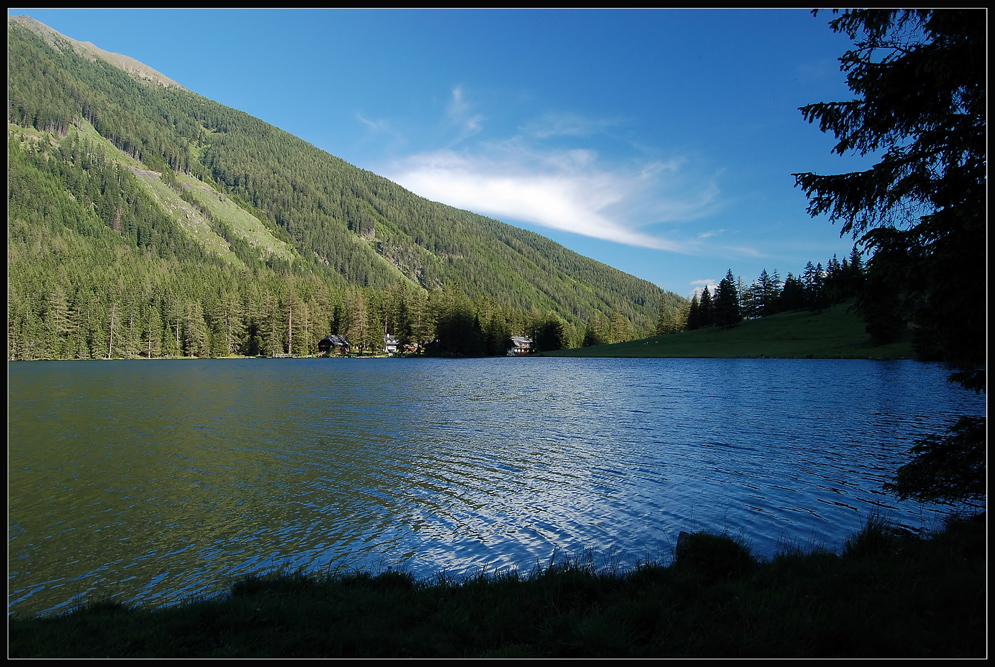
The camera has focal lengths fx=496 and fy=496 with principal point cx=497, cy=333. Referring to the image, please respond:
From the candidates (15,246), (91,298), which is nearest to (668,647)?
(91,298)

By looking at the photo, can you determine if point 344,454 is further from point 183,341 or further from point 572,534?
point 183,341

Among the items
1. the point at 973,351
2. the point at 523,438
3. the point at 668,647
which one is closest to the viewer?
the point at 668,647

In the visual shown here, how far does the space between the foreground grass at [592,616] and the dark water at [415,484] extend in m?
2.03

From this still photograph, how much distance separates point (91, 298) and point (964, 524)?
148580mm

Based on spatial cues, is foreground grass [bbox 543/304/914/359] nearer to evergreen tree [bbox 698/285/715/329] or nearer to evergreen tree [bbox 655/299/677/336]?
evergreen tree [bbox 698/285/715/329]

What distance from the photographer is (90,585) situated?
9.02m

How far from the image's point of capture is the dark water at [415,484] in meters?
10.2

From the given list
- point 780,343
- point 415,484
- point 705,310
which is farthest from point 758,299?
point 415,484

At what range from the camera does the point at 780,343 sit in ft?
301

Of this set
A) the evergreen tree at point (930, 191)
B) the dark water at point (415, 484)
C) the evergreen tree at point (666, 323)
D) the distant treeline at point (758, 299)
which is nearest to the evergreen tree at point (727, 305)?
the distant treeline at point (758, 299)

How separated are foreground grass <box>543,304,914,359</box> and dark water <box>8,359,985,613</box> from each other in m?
52.8

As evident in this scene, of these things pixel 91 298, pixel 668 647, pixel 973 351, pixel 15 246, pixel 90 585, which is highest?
pixel 15 246

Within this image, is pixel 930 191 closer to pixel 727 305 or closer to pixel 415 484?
pixel 415 484

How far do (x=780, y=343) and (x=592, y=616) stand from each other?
327ft
